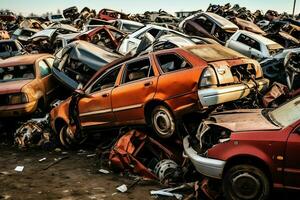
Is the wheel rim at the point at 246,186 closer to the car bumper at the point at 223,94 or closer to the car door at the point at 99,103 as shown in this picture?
the car bumper at the point at 223,94

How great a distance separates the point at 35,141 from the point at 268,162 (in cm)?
621

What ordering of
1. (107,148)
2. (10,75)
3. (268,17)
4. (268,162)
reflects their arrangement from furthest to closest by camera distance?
1. (268,17)
2. (10,75)
3. (107,148)
4. (268,162)

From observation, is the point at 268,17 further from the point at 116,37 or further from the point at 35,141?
the point at 35,141

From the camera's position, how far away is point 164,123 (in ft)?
26.5

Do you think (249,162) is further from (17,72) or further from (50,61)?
(50,61)

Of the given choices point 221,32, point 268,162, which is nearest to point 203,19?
point 221,32

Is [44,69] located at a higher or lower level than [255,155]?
higher

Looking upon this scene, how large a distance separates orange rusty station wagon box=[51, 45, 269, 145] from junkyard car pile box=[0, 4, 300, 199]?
0.02 metres

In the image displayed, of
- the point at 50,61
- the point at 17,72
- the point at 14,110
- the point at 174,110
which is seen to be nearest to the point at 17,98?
the point at 14,110

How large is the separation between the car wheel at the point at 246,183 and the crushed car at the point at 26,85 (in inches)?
246

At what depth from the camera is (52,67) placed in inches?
477

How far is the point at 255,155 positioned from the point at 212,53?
122 inches

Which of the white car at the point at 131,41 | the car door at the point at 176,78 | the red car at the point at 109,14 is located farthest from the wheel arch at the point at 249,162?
the red car at the point at 109,14

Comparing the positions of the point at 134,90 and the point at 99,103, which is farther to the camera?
the point at 99,103
